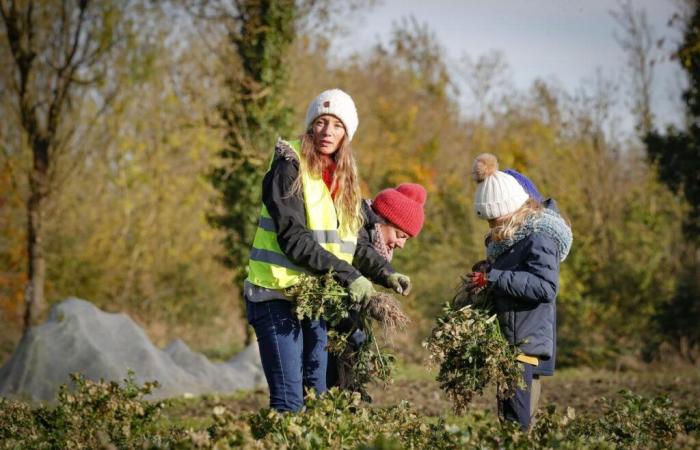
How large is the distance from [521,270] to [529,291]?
0.56ft

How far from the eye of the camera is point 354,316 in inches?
173

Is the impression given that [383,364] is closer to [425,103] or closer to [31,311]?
[31,311]

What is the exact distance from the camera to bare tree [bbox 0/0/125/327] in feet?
38.9

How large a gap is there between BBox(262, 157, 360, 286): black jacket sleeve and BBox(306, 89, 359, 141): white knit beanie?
14.1 inches

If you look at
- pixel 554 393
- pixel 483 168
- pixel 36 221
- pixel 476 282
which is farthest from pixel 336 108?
pixel 36 221

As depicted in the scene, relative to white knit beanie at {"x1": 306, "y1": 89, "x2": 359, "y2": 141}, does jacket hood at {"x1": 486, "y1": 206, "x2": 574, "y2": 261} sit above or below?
below

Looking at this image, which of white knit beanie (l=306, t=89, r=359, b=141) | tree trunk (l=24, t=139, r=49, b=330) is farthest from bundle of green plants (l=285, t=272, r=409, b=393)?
tree trunk (l=24, t=139, r=49, b=330)

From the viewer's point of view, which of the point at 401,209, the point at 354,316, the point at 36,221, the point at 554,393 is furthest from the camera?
the point at 36,221

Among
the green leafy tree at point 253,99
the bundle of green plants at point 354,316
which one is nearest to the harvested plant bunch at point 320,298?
the bundle of green plants at point 354,316

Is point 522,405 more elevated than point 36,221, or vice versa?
point 36,221

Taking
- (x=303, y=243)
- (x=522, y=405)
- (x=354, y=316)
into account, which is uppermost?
(x=303, y=243)

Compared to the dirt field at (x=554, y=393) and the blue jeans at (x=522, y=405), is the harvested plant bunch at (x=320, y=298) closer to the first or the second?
the blue jeans at (x=522, y=405)

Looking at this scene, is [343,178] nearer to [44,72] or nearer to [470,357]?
[470,357]

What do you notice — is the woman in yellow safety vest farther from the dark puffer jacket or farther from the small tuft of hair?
the small tuft of hair
